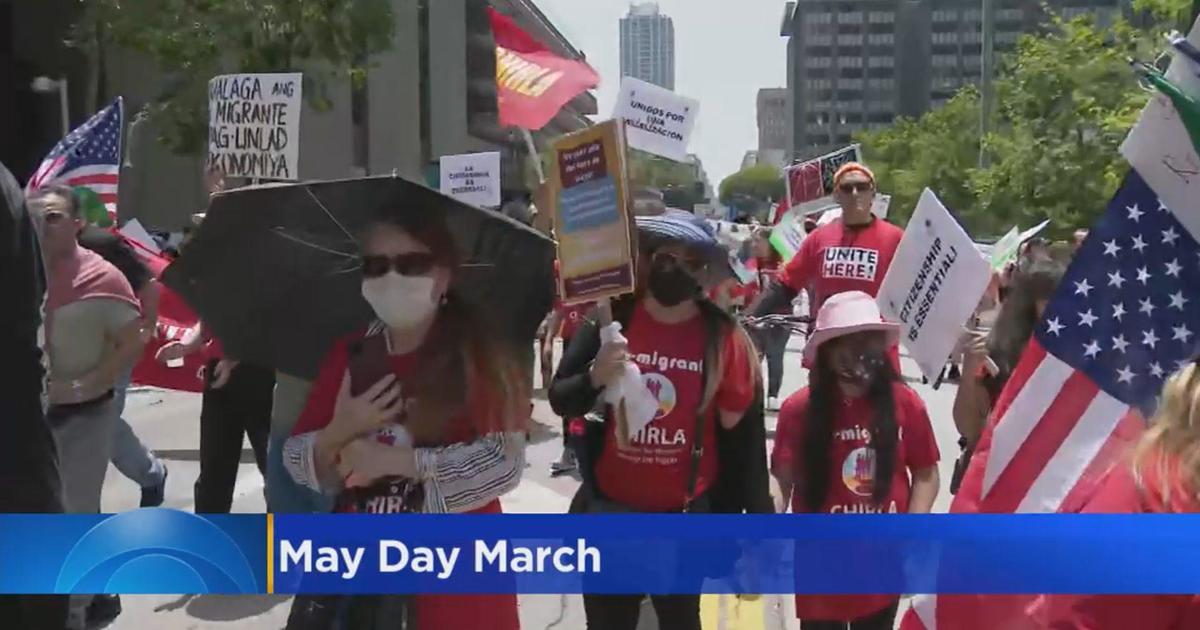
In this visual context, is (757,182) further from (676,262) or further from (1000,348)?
(676,262)

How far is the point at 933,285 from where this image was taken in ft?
13.3

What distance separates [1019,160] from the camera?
24.5 meters

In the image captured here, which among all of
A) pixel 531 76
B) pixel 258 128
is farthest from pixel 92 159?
pixel 531 76

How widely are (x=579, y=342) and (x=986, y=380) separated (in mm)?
1470

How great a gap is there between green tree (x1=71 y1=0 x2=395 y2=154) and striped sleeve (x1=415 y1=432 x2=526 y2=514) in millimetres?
20357

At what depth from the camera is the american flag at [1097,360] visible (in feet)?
7.68

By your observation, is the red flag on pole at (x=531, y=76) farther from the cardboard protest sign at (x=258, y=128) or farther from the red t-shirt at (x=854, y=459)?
the red t-shirt at (x=854, y=459)

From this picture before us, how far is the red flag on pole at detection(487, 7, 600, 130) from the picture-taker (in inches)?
395

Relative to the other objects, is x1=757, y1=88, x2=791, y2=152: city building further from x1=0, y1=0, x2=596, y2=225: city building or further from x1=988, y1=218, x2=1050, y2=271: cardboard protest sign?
x1=988, y1=218, x2=1050, y2=271: cardboard protest sign

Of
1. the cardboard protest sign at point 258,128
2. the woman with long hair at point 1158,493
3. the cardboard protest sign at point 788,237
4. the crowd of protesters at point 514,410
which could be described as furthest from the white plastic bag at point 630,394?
the cardboard protest sign at point 788,237

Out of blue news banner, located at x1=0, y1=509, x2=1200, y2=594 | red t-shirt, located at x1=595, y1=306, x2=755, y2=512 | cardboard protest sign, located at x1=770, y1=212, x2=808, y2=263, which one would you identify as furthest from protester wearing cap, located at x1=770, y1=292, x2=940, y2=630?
cardboard protest sign, located at x1=770, y1=212, x2=808, y2=263

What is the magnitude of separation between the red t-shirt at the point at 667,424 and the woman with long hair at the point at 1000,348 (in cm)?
87

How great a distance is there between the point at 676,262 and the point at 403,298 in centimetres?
109

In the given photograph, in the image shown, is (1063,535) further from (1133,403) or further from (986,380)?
(986,380)
